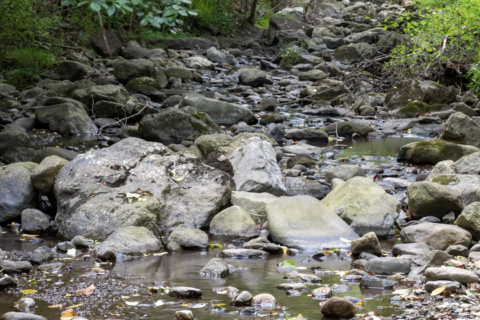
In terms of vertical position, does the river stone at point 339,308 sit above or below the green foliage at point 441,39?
below

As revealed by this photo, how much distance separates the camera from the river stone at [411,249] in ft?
16.5

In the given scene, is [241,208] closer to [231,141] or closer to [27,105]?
[231,141]

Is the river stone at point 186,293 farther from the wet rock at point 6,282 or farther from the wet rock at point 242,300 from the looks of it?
the wet rock at point 6,282

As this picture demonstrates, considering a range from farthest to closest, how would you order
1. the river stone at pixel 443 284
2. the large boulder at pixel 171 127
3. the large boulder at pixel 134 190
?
the large boulder at pixel 171 127
the large boulder at pixel 134 190
the river stone at pixel 443 284

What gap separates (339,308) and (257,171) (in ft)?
11.3

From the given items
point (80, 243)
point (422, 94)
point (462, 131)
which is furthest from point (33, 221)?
point (422, 94)

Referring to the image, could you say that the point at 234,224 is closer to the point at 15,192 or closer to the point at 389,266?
the point at 389,266

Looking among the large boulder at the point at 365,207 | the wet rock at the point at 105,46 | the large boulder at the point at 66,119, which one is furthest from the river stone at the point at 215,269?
the wet rock at the point at 105,46

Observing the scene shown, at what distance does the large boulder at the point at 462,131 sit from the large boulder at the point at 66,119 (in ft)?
20.8

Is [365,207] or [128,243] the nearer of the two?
[128,243]

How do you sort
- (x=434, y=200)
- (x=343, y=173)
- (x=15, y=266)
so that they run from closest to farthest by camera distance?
(x=15, y=266)
(x=434, y=200)
(x=343, y=173)

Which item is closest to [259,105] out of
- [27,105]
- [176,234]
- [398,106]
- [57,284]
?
[398,106]

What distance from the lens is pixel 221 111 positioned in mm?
12477

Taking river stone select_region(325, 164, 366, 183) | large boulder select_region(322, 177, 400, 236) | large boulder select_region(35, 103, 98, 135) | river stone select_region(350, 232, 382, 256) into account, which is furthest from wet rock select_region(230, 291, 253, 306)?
large boulder select_region(35, 103, 98, 135)
